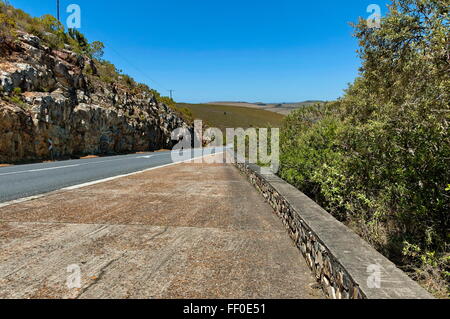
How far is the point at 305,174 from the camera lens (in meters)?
8.20

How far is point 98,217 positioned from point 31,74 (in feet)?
66.6

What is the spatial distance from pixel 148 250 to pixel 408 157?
3.90 m

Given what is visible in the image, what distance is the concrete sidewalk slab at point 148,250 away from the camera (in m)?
2.99

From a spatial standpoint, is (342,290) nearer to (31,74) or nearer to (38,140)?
(38,140)

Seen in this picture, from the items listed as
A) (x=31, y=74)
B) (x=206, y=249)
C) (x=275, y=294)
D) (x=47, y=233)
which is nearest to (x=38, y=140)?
(x=31, y=74)

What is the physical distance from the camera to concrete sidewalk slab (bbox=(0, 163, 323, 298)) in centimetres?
299

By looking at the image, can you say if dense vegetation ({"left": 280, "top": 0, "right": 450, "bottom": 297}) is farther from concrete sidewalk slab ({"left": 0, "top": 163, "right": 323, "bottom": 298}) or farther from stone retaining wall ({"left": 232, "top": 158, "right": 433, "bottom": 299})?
concrete sidewalk slab ({"left": 0, "top": 163, "right": 323, "bottom": 298})

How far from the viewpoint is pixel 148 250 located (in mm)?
3979

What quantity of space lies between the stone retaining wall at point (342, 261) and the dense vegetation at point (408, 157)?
94 cm

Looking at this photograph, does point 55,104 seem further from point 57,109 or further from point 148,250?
point 148,250

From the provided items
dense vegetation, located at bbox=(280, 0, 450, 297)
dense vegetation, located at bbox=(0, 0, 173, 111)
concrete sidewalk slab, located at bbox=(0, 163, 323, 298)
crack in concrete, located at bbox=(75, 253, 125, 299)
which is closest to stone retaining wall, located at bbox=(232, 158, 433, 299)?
concrete sidewalk slab, located at bbox=(0, 163, 323, 298)
